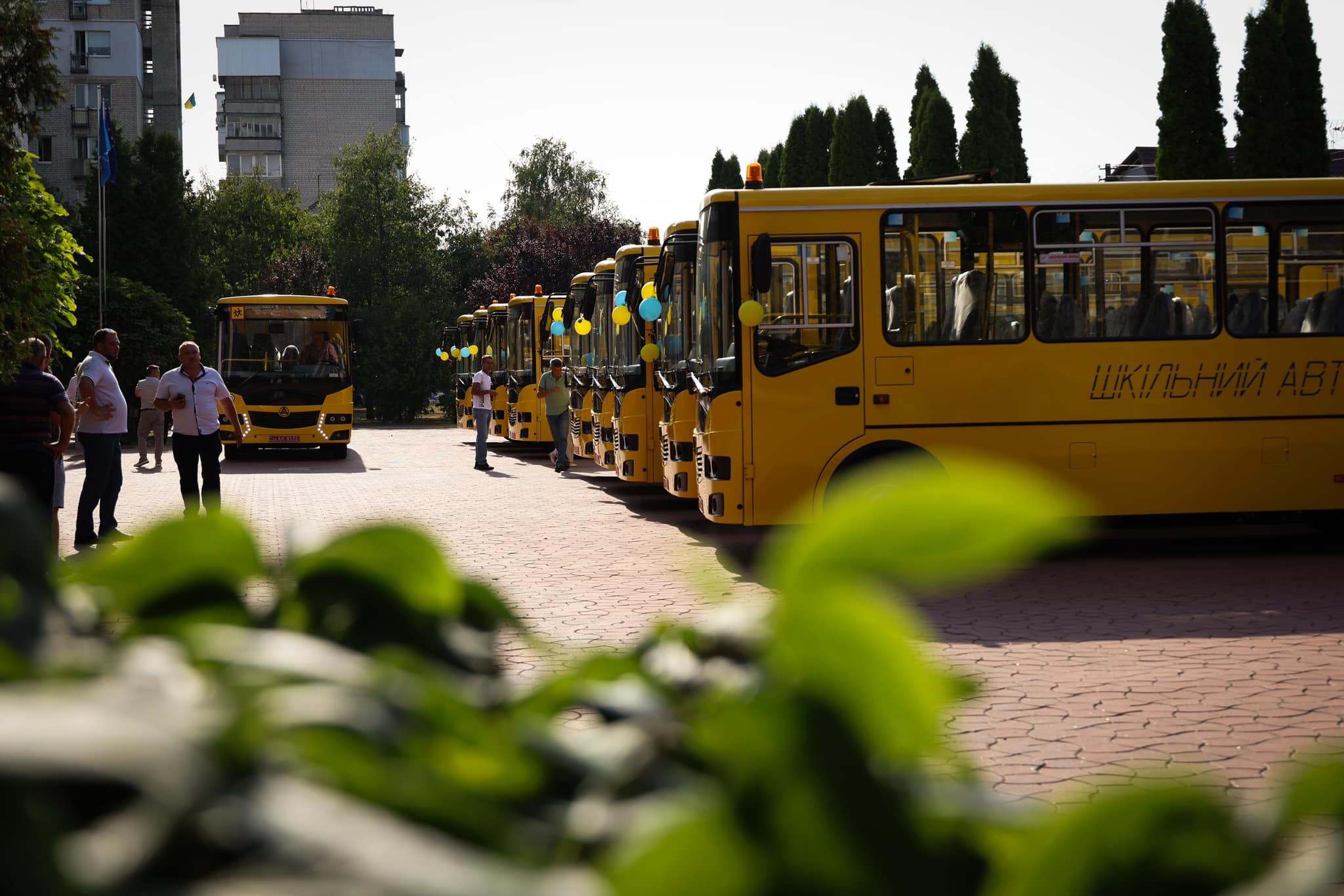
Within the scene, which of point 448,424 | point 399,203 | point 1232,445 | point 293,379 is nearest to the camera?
point 1232,445

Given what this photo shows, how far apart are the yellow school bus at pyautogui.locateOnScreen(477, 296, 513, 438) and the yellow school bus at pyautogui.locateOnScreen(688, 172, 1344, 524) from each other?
19872mm

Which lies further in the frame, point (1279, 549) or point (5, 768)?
point (1279, 549)

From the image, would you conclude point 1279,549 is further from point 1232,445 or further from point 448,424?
point 448,424

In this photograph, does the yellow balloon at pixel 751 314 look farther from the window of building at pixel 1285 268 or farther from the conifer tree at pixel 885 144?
the conifer tree at pixel 885 144

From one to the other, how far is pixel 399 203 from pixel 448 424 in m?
17.3

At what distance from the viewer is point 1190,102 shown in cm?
3578

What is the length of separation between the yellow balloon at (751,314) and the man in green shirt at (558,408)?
1212cm

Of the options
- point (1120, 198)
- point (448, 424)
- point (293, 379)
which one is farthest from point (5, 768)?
point (448, 424)

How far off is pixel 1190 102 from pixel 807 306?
2771 centimetres

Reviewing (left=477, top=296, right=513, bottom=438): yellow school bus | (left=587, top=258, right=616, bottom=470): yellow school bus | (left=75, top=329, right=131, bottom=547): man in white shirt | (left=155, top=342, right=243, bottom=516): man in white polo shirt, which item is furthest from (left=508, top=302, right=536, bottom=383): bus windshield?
(left=75, top=329, right=131, bottom=547): man in white shirt

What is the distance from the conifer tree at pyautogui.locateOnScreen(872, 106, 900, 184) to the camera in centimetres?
4934

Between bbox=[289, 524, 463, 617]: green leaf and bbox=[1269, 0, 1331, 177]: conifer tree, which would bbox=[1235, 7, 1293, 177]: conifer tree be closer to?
bbox=[1269, 0, 1331, 177]: conifer tree

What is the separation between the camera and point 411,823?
0.53m

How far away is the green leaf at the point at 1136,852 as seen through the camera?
1.80 feet
